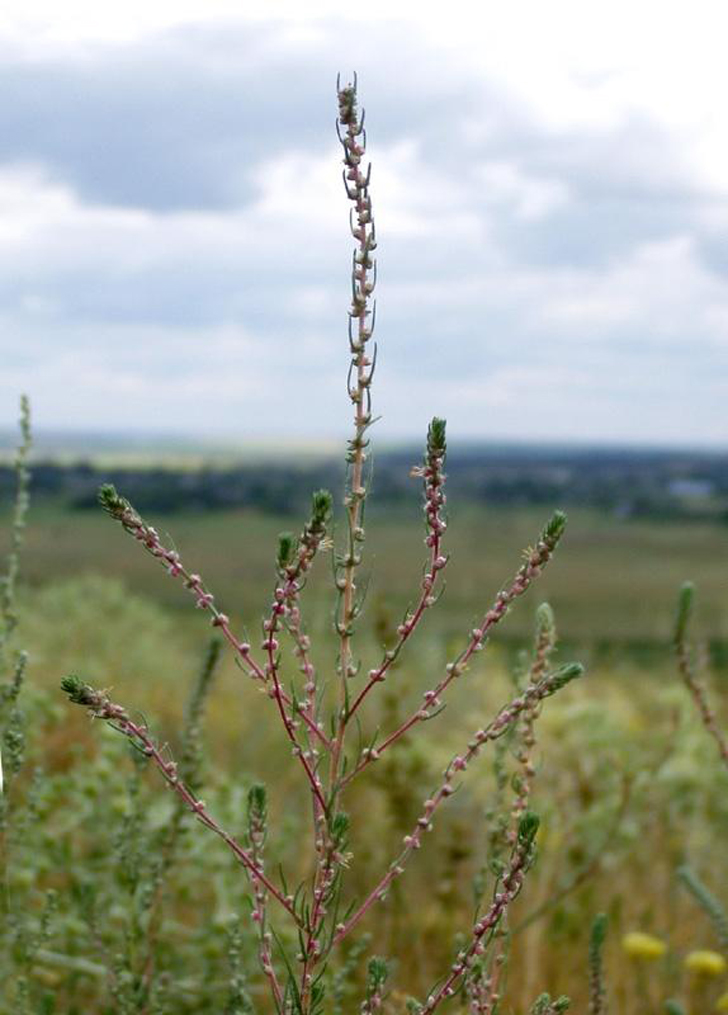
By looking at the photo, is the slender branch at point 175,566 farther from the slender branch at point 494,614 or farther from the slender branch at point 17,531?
the slender branch at point 17,531

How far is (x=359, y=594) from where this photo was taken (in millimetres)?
1695

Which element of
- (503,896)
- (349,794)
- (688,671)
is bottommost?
(349,794)

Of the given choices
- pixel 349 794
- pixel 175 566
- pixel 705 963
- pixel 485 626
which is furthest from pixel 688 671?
pixel 349 794

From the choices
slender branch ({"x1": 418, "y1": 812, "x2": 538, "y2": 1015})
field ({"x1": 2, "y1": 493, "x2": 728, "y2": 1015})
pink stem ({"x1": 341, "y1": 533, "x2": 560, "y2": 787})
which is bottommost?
field ({"x1": 2, "y1": 493, "x2": 728, "y2": 1015})

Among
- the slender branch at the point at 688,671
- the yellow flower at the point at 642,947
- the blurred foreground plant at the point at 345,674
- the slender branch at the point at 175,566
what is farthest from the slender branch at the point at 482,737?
the yellow flower at the point at 642,947

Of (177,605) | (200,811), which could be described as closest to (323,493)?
(200,811)

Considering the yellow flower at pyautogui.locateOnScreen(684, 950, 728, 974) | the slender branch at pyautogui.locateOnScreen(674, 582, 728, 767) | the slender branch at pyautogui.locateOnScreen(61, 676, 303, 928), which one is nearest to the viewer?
the slender branch at pyautogui.locateOnScreen(61, 676, 303, 928)

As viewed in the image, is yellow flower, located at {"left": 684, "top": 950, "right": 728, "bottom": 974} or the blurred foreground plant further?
yellow flower, located at {"left": 684, "top": 950, "right": 728, "bottom": 974}

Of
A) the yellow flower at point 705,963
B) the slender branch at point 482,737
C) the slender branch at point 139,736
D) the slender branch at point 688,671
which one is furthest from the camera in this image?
the yellow flower at point 705,963

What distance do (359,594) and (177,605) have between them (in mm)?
10015

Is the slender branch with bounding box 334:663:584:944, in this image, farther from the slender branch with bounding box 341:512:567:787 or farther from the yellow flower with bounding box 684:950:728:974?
the yellow flower with bounding box 684:950:728:974

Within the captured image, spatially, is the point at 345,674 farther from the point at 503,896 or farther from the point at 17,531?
the point at 17,531

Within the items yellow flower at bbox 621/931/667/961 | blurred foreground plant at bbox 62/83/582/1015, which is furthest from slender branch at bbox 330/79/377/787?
yellow flower at bbox 621/931/667/961

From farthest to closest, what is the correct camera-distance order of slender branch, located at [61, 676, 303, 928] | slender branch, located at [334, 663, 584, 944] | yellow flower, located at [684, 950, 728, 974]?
yellow flower, located at [684, 950, 728, 974]
slender branch, located at [334, 663, 584, 944]
slender branch, located at [61, 676, 303, 928]
